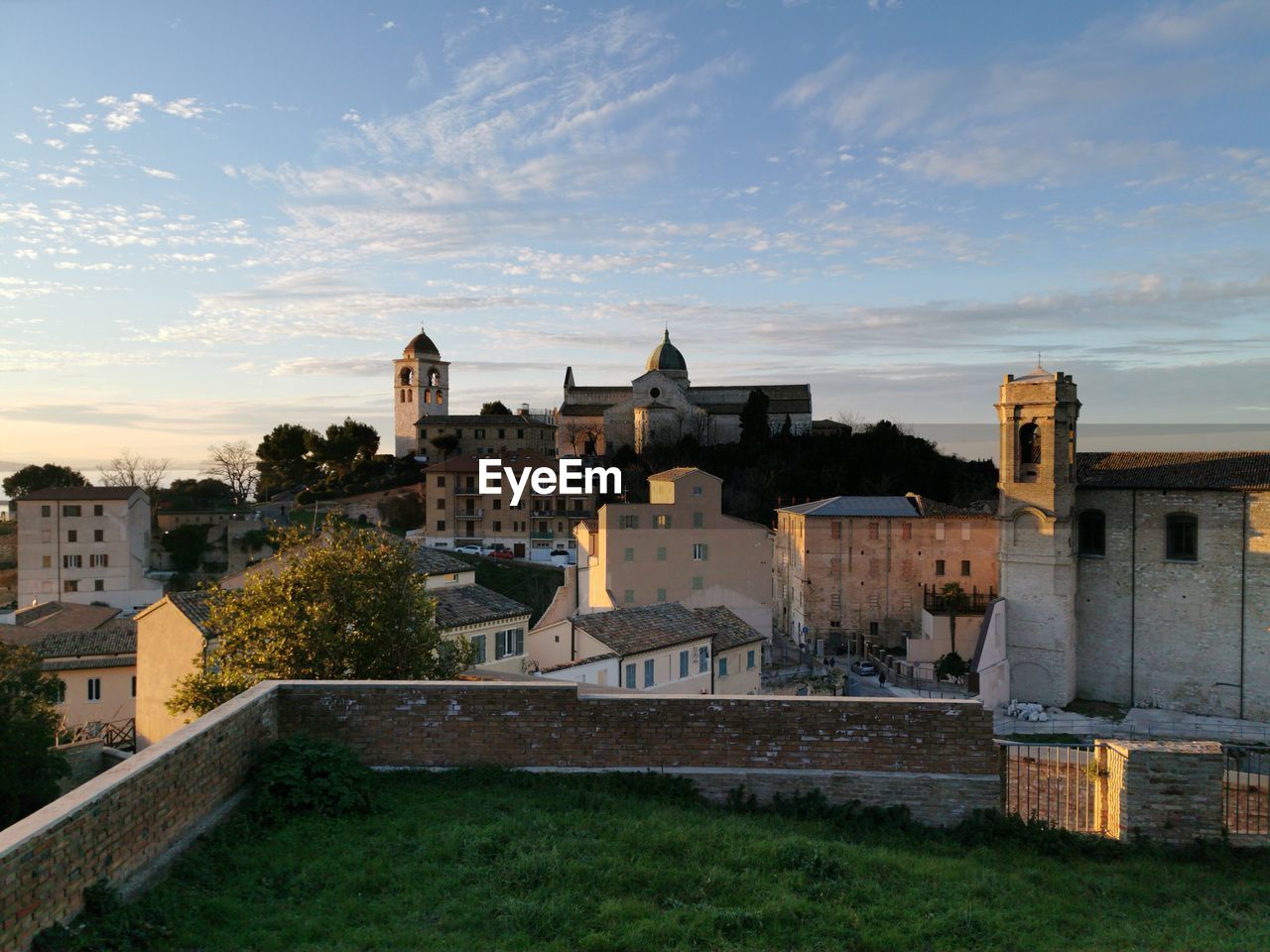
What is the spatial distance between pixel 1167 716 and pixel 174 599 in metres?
28.7

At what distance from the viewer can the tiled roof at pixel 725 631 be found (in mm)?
22172

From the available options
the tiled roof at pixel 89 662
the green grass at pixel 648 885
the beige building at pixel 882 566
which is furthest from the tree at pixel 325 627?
the beige building at pixel 882 566

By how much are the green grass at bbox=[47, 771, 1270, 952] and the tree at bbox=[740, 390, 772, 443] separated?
56.0 meters

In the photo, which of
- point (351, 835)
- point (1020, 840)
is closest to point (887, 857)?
point (1020, 840)

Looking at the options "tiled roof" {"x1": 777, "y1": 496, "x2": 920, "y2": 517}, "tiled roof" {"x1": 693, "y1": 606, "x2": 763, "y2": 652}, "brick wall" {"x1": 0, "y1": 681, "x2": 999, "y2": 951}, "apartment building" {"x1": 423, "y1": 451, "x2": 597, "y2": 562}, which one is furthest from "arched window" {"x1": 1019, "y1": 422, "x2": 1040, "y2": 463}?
"apartment building" {"x1": 423, "y1": 451, "x2": 597, "y2": 562}

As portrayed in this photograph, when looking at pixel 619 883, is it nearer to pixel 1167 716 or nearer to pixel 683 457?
pixel 1167 716

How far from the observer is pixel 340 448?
67.1 metres

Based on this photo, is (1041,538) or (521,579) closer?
(1041,538)

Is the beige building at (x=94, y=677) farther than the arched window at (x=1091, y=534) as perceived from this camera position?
No

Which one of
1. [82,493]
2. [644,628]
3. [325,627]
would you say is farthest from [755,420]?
[325,627]

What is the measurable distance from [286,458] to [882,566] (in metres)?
50.3

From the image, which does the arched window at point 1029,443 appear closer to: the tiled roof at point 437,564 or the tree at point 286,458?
the tiled roof at point 437,564

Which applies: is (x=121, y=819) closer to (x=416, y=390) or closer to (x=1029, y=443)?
(x=1029, y=443)

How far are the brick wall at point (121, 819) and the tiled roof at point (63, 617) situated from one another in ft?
98.7
